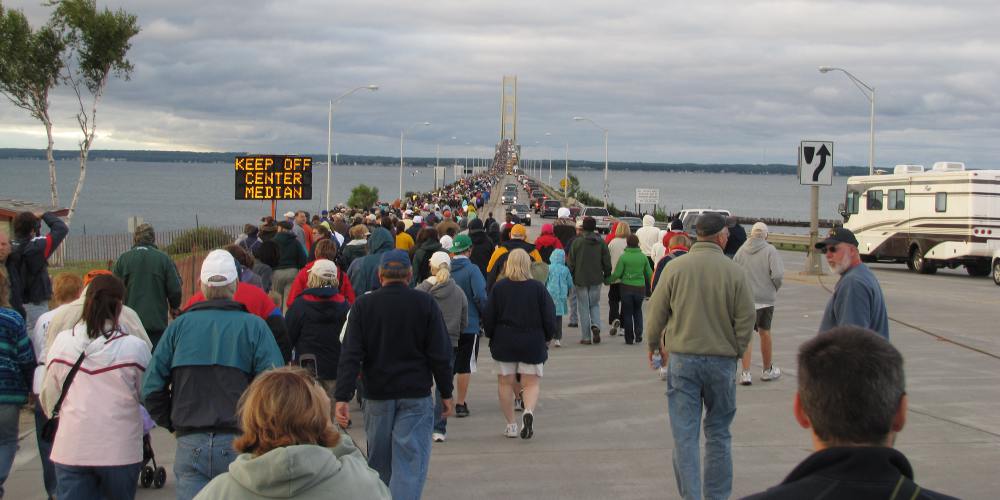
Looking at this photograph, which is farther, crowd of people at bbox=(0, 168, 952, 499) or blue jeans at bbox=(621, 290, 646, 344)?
blue jeans at bbox=(621, 290, 646, 344)

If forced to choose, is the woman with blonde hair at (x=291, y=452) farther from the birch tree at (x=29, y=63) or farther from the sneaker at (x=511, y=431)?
the birch tree at (x=29, y=63)

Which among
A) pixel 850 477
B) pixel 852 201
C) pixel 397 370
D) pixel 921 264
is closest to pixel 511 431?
pixel 397 370

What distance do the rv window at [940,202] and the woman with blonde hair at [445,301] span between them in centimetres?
2463

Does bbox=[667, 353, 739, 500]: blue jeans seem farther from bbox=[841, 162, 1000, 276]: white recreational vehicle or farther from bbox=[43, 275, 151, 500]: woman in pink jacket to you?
bbox=[841, 162, 1000, 276]: white recreational vehicle

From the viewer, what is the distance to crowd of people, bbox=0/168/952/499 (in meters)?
3.35

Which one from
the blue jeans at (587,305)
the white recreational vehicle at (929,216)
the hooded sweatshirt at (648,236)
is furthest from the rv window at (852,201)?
the blue jeans at (587,305)

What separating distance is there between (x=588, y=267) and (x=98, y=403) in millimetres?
10348

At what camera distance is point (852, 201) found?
34.8 metres

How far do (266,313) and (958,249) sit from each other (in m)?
26.9

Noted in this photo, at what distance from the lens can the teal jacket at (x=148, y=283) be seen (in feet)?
30.3

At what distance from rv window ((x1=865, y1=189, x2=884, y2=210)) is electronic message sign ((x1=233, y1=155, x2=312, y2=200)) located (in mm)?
18994

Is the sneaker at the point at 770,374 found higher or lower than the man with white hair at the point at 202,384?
lower

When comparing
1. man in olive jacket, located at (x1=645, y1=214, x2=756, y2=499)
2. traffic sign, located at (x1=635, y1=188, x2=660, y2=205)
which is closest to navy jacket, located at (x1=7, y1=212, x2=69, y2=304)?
man in olive jacket, located at (x1=645, y1=214, x2=756, y2=499)

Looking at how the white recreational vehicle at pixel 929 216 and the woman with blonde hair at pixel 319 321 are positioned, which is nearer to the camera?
the woman with blonde hair at pixel 319 321
